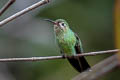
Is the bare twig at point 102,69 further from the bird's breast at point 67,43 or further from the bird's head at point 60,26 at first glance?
the bird's head at point 60,26

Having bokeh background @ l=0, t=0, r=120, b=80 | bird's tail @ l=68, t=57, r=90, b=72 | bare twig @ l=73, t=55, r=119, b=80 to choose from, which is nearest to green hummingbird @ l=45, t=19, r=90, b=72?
bird's tail @ l=68, t=57, r=90, b=72

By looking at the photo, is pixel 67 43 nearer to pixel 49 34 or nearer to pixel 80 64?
pixel 80 64

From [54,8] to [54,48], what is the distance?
104 cm

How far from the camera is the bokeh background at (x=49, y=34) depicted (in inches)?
273

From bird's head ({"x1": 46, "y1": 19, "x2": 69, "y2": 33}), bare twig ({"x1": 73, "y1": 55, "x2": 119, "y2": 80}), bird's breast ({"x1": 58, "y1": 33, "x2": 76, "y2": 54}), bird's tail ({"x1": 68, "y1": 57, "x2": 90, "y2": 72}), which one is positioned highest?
bird's head ({"x1": 46, "y1": 19, "x2": 69, "y2": 33})

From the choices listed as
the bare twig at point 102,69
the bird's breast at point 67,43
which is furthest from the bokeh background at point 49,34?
the bare twig at point 102,69

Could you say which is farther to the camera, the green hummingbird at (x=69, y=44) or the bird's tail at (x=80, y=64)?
the green hummingbird at (x=69, y=44)

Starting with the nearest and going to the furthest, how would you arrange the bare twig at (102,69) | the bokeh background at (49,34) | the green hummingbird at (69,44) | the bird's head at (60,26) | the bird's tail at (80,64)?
1. the bare twig at (102,69)
2. the bird's tail at (80,64)
3. the green hummingbird at (69,44)
4. the bird's head at (60,26)
5. the bokeh background at (49,34)

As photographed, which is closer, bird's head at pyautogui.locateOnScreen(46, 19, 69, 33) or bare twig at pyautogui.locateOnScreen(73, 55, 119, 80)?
bare twig at pyautogui.locateOnScreen(73, 55, 119, 80)

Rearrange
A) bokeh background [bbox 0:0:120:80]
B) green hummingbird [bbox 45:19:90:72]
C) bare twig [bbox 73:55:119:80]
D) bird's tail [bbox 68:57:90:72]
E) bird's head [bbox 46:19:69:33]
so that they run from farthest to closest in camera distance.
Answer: bokeh background [bbox 0:0:120:80], bird's head [bbox 46:19:69:33], green hummingbird [bbox 45:19:90:72], bird's tail [bbox 68:57:90:72], bare twig [bbox 73:55:119:80]

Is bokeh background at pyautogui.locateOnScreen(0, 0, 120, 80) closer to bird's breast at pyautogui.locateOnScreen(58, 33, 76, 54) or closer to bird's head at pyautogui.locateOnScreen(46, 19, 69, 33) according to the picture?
bird's head at pyautogui.locateOnScreen(46, 19, 69, 33)

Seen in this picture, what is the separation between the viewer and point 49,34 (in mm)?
8156

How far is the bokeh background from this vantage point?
22.8ft

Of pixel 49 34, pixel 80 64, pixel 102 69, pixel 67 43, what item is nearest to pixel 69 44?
pixel 67 43
